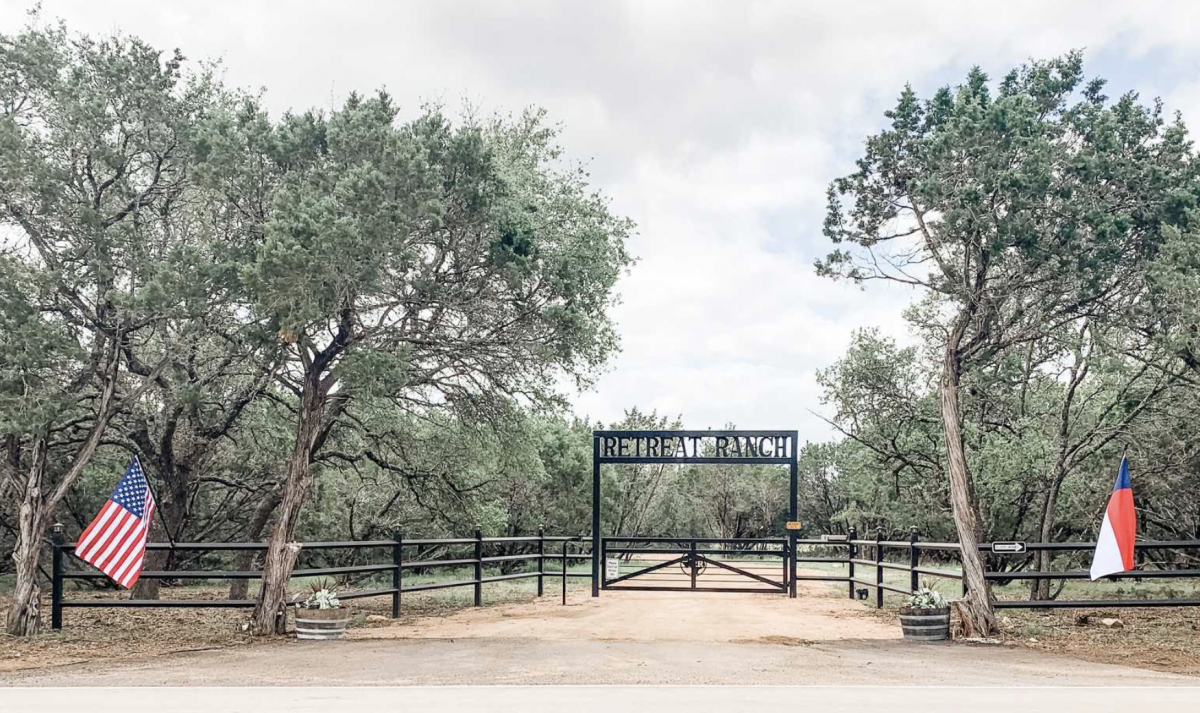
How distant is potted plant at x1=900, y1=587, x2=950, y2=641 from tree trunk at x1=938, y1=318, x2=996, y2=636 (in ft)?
0.81

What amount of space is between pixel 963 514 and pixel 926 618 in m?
1.50

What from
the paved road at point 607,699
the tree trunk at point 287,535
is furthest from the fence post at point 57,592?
the paved road at point 607,699

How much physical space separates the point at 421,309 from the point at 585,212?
2.68m

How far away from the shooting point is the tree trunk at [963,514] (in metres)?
12.2

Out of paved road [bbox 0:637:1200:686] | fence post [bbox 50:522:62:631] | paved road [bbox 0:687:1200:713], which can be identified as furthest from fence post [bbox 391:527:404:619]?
paved road [bbox 0:687:1200:713]

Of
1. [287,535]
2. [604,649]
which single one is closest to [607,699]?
[604,649]

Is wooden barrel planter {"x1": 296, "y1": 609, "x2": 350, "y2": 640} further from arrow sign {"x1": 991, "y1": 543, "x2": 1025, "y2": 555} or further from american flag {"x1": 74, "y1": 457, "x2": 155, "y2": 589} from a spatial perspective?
arrow sign {"x1": 991, "y1": 543, "x2": 1025, "y2": 555}

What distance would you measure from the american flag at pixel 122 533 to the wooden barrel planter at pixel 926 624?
30.6 feet

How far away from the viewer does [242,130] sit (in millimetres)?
12250

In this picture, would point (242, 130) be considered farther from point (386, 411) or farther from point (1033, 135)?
point (1033, 135)

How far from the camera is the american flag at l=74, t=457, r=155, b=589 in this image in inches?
480

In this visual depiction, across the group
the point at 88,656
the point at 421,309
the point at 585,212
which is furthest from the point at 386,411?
the point at 88,656

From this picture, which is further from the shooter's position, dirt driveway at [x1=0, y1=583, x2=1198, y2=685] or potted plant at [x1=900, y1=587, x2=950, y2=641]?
potted plant at [x1=900, y1=587, x2=950, y2=641]

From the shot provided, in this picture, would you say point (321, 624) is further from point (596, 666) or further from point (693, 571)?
point (693, 571)
